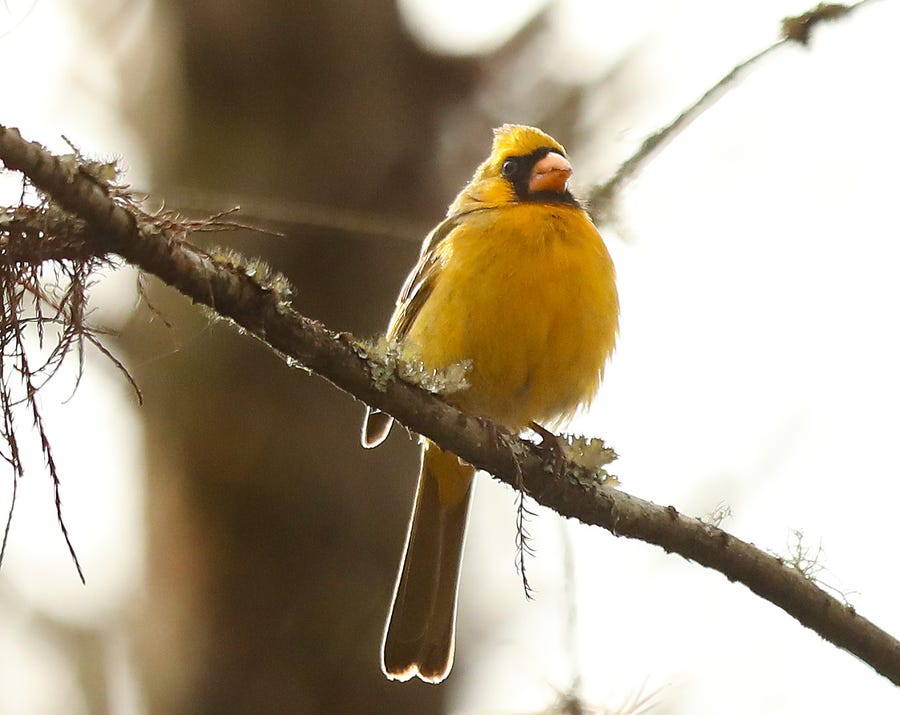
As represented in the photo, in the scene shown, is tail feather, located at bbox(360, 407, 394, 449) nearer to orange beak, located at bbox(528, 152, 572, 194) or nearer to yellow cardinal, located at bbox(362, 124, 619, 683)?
yellow cardinal, located at bbox(362, 124, 619, 683)

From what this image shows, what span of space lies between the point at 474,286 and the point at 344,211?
0.81 meters

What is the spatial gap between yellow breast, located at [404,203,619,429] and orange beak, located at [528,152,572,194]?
14.7 inches

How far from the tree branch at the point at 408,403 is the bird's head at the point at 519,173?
1.51 metres

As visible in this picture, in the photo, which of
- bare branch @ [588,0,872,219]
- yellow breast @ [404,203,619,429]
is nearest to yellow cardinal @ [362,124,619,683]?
yellow breast @ [404,203,619,429]

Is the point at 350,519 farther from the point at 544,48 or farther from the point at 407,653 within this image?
the point at 544,48

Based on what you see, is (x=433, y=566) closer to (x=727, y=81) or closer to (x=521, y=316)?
(x=521, y=316)

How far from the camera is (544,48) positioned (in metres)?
5.33

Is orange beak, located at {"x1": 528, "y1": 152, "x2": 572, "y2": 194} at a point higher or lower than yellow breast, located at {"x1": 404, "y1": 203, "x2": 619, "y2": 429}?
higher

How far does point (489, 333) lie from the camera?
13.1ft

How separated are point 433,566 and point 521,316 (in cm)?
117

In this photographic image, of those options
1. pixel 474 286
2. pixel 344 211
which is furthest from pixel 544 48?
pixel 474 286

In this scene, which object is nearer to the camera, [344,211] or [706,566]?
[706,566]

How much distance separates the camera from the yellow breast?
399 cm

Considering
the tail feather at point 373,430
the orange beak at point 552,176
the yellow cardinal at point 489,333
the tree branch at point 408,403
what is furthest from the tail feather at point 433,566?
the orange beak at point 552,176
